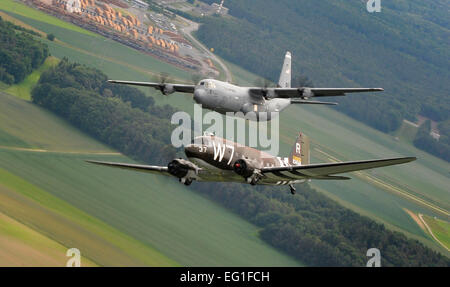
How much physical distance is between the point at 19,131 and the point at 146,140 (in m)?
24.0

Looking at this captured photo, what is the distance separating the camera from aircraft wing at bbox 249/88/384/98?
57.1m

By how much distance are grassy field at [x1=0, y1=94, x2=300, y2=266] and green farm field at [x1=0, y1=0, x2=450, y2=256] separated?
28.5 metres

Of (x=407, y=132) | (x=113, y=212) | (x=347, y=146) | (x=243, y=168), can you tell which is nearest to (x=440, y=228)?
(x=347, y=146)

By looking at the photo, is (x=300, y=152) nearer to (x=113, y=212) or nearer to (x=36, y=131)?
(x=113, y=212)

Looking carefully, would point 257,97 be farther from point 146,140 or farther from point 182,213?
point 146,140

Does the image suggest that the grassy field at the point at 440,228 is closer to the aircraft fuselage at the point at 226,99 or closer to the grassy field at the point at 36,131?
the grassy field at the point at 36,131

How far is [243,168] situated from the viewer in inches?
1876

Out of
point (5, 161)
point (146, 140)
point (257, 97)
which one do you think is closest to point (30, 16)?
point (146, 140)

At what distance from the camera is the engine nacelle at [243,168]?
47688mm

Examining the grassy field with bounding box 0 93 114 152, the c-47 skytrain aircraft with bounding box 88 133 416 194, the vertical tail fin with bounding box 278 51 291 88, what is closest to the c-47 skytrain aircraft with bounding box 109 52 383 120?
the c-47 skytrain aircraft with bounding box 88 133 416 194

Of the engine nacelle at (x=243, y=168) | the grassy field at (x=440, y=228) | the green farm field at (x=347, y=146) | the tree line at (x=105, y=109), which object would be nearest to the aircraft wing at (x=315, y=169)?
the engine nacelle at (x=243, y=168)

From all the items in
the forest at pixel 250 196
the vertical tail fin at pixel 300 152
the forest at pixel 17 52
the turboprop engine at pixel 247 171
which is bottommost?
the forest at pixel 250 196

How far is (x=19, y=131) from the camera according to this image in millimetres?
113188

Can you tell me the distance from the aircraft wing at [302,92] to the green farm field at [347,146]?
64.6 metres
